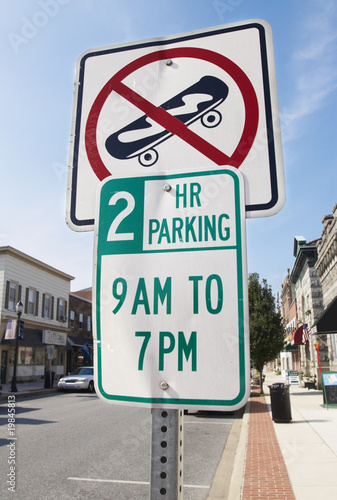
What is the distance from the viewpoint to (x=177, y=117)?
1648mm

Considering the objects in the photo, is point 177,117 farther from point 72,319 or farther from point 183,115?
point 72,319

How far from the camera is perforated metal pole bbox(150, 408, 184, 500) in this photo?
4.06ft

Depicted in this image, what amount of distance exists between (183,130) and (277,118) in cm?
36

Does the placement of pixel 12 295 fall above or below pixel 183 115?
above

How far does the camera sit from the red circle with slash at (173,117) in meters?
1.57

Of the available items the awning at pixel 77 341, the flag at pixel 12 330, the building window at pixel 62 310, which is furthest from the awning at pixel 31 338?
the awning at pixel 77 341

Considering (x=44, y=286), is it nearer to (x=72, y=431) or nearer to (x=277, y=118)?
(x=72, y=431)

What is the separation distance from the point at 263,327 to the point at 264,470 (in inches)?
577

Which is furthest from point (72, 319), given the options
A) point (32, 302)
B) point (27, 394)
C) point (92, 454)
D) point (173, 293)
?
point (173, 293)

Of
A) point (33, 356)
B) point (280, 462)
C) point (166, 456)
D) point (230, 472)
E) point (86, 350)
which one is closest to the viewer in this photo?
point (166, 456)

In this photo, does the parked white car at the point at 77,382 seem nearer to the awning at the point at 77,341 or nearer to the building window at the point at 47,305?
the building window at the point at 47,305

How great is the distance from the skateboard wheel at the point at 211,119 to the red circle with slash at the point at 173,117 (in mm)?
65

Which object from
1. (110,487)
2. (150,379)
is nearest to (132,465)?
(110,487)

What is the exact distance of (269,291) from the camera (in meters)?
22.1
